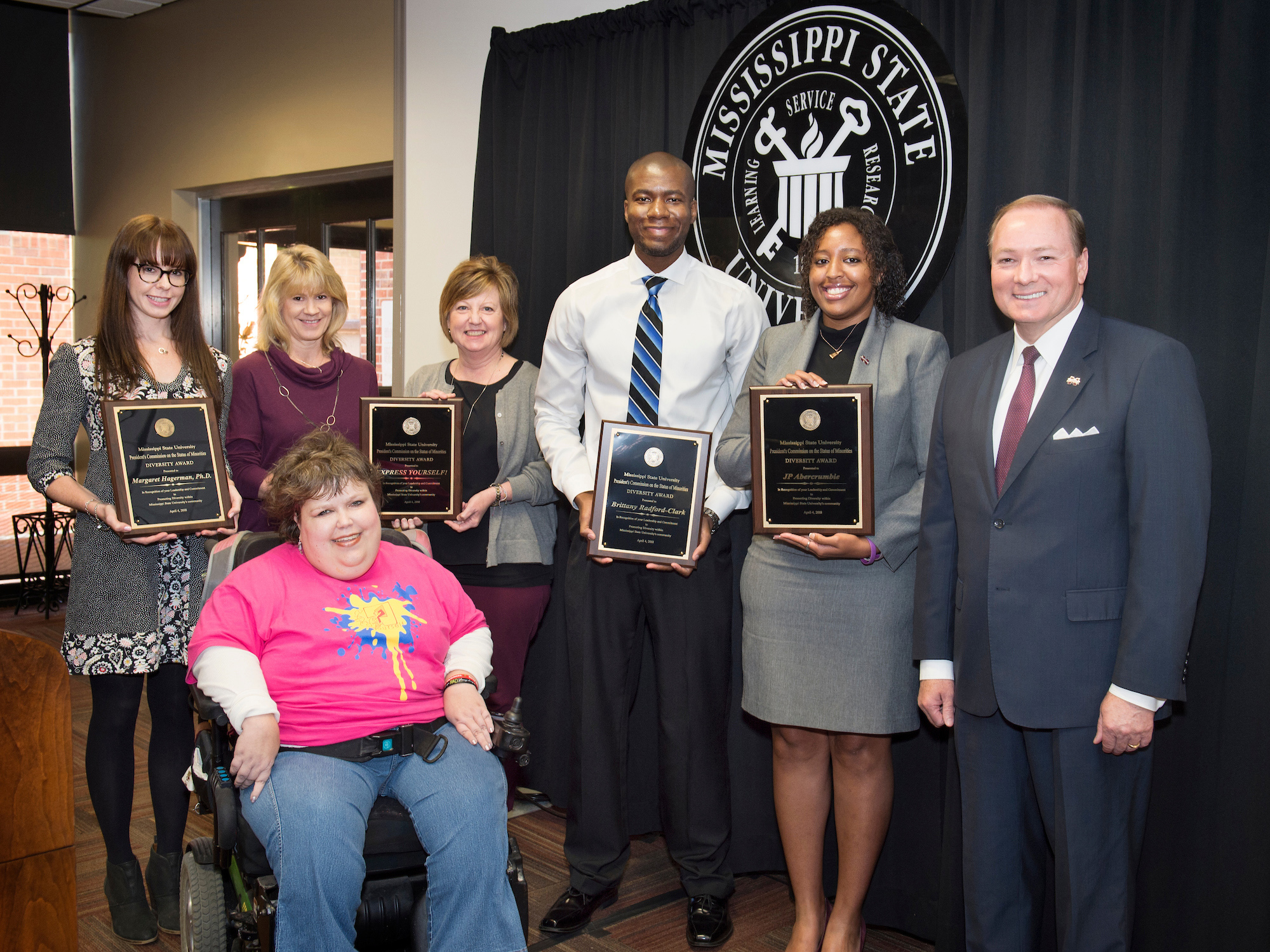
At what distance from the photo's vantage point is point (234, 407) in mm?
2939

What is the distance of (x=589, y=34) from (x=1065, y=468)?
2.40 meters

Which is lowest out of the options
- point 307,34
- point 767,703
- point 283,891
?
point 283,891

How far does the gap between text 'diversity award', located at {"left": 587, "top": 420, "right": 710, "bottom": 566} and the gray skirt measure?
0.28 metres

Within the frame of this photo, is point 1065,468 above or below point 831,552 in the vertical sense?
above

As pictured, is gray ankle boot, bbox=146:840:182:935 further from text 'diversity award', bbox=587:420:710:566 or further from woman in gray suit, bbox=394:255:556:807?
text 'diversity award', bbox=587:420:710:566

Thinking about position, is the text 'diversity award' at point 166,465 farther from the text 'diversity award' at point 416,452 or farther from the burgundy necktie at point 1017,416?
the burgundy necktie at point 1017,416

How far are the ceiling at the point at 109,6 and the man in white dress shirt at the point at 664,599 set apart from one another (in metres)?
5.22

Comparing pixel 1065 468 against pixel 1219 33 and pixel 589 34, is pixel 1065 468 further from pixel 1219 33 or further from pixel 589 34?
pixel 589 34

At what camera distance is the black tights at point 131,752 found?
8.54 ft

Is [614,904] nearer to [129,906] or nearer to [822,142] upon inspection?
[129,906]

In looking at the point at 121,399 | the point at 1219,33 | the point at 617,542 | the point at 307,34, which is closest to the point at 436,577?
the point at 617,542

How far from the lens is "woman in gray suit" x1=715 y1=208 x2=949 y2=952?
2.38m

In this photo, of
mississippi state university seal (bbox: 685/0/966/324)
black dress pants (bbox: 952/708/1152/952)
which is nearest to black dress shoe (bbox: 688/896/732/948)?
black dress pants (bbox: 952/708/1152/952)

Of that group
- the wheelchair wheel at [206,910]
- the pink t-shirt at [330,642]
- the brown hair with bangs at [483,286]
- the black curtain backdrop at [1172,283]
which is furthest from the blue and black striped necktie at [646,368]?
the wheelchair wheel at [206,910]
